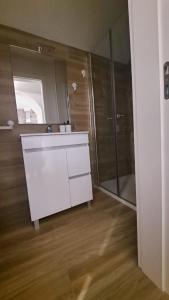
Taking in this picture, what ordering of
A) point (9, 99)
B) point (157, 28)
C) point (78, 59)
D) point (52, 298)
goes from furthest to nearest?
point (78, 59), point (9, 99), point (52, 298), point (157, 28)

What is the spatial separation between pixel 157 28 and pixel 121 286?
1253 mm

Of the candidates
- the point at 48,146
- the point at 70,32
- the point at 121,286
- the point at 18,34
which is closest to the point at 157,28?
the point at 48,146

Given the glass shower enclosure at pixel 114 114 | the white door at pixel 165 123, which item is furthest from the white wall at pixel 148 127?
the glass shower enclosure at pixel 114 114

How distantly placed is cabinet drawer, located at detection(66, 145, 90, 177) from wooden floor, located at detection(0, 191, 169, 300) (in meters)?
0.45

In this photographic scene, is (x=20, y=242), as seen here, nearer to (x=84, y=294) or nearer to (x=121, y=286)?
(x=84, y=294)

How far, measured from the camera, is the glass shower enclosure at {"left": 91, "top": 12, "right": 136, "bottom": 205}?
80.0 inches

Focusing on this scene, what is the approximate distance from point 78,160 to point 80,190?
0.32 meters

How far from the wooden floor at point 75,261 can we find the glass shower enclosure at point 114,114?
0.67 m

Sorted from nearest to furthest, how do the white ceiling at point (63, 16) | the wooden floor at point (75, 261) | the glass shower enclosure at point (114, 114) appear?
1. the wooden floor at point (75, 261)
2. the white ceiling at point (63, 16)
3. the glass shower enclosure at point (114, 114)

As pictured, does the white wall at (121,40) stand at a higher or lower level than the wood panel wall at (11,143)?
higher

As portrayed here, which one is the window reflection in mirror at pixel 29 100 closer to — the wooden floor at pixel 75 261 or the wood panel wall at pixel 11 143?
the wood panel wall at pixel 11 143

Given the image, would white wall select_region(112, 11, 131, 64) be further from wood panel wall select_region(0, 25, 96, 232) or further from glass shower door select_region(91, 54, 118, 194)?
wood panel wall select_region(0, 25, 96, 232)

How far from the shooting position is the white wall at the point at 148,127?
688 mm

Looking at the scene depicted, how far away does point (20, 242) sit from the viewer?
1280 mm
